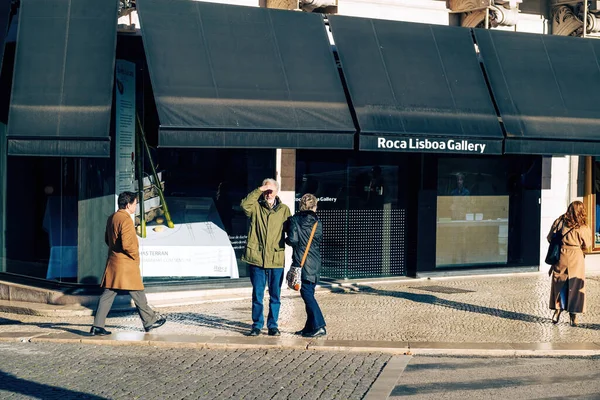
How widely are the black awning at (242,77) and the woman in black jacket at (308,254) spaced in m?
2.18

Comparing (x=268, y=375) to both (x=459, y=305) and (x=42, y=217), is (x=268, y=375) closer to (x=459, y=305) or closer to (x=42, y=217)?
(x=459, y=305)

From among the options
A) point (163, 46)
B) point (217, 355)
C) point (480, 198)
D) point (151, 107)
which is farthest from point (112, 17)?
point (480, 198)

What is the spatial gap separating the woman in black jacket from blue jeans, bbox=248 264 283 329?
309mm

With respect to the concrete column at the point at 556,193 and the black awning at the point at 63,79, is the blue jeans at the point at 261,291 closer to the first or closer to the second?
the black awning at the point at 63,79

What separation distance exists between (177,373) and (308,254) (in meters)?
2.34

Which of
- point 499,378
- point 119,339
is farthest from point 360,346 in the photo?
point 119,339

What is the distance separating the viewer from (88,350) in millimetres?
10250

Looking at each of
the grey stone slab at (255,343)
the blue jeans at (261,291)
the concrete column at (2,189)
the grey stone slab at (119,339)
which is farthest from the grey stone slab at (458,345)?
the concrete column at (2,189)

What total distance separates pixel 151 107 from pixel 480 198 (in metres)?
6.24

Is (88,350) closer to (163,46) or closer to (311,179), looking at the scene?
(163,46)

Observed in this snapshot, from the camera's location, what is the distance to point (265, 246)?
1088cm

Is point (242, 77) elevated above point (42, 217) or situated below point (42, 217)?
above

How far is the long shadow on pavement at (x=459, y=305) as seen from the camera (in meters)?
12.4

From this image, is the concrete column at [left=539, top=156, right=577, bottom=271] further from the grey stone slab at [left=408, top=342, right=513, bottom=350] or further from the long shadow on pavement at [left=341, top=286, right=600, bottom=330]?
the grey stone slab at [left=408, top=342, right=513, bottom=350]
